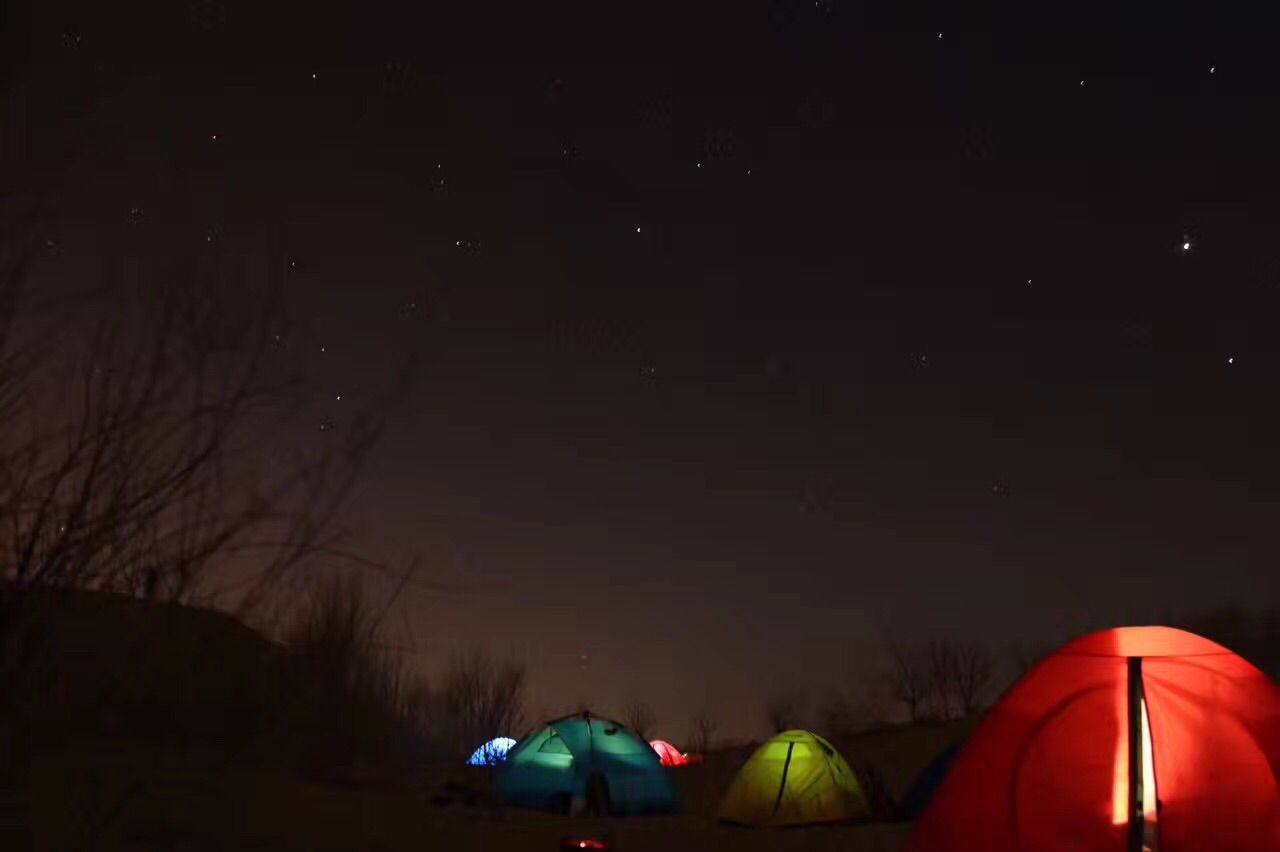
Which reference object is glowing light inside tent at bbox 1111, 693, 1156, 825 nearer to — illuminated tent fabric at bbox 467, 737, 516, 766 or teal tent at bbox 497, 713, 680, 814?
illuminated tent fabric at bbox 467, 737, 516, 766

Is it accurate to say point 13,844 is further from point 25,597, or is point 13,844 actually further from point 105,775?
point 25,597

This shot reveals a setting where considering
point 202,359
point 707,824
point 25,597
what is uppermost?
point 202,359

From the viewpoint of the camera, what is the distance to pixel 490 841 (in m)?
9.59

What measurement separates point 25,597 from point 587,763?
12120mm

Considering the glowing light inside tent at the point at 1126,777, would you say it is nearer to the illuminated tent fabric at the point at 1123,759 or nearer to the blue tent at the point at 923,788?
the illuminated tent fabric at the point at 1123,759

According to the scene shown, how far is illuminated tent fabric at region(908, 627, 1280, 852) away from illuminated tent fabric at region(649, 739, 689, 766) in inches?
625

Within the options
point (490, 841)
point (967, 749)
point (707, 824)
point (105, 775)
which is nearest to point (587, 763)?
point (707, 824)

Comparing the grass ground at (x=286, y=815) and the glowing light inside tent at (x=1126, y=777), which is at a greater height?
the glowing light inside tent at (x=1126, y=777)

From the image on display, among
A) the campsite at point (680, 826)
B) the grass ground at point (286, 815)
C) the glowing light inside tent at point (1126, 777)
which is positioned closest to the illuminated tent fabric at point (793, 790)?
the grass ground at point (286, 815)

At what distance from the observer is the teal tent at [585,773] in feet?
47.9

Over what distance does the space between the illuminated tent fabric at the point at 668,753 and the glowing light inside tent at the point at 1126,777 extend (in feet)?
53.0

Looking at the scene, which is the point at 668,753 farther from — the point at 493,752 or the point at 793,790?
the point at 493,752

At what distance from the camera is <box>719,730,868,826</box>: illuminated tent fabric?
14492mm

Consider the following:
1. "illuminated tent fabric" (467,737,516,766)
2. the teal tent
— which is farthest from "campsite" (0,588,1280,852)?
the teal tent
